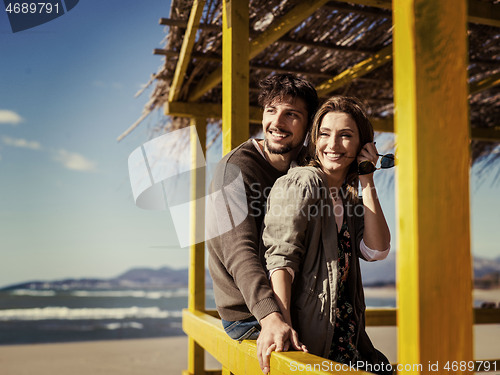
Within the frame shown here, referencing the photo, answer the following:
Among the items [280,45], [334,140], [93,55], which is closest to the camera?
[334,140]

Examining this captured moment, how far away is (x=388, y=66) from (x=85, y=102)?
29624 millimetres

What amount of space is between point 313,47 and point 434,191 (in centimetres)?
290

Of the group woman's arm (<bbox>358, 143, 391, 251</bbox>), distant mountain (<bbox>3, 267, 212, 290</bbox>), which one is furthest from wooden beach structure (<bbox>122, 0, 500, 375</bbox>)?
distant mountain (<bbox>3, 267, 212, 290</bbox>)

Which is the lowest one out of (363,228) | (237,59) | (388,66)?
(363,228)

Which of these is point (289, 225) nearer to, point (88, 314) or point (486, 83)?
point (486, 83)

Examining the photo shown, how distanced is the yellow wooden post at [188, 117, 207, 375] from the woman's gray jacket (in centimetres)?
241

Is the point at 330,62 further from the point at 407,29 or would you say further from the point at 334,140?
the point at 407,29

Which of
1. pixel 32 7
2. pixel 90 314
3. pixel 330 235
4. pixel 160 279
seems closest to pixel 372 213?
pixel 330 235

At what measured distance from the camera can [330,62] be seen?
4.01 metres

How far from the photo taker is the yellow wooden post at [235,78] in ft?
7.89

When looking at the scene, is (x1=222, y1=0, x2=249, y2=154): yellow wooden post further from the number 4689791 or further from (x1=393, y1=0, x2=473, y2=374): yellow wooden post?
the number 4689791

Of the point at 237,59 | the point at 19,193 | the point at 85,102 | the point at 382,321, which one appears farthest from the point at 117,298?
the point at 237,59

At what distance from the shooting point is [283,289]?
1.53 metres

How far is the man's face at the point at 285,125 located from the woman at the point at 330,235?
14 centimetres
